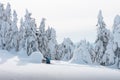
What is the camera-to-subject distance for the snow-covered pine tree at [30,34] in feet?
178

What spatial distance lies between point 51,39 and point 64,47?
4673mm

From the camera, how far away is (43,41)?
60.7 meters

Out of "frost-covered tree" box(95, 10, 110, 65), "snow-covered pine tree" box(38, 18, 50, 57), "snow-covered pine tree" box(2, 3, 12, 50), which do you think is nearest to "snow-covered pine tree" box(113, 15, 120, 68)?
"frost-covered tree" box(95, 10, 110, 65)

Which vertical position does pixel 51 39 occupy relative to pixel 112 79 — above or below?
above

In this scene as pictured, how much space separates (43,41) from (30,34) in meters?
6.94

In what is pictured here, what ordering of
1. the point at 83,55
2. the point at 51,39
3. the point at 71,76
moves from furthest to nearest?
the point at 51,39, the point at 83,55, the point at 71,76

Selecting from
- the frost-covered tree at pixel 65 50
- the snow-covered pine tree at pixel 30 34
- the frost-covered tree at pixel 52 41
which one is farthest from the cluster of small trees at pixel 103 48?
the frost-covered tree at pixel 52 41

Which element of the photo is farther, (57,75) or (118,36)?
(118,36)

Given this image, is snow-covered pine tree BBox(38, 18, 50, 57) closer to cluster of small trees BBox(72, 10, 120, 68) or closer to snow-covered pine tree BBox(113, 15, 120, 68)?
cluster of small trees BBox(72, 10, 120, 68)

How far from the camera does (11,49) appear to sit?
60188mm

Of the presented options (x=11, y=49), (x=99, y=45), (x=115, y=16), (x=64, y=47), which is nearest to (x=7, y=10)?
(x=11, y=49)

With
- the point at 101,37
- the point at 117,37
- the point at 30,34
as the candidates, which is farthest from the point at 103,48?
the point at 30,34

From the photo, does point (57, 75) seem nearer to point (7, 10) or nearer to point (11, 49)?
point (11, 49)

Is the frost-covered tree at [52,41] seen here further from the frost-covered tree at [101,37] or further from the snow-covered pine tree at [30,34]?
the frost-covered tree at [101,37]
